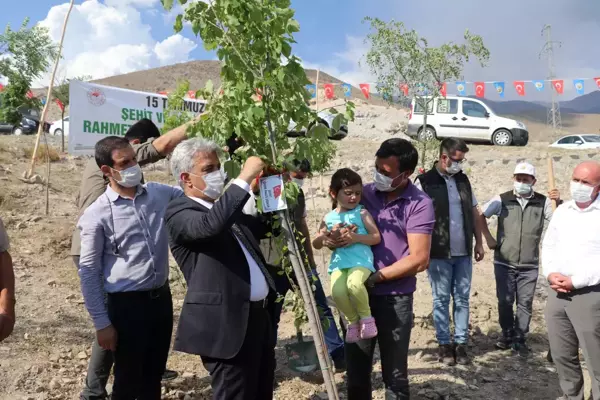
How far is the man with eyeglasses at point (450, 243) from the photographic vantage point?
14.2 ft

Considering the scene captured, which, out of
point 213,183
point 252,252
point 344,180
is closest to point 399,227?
point 344,180

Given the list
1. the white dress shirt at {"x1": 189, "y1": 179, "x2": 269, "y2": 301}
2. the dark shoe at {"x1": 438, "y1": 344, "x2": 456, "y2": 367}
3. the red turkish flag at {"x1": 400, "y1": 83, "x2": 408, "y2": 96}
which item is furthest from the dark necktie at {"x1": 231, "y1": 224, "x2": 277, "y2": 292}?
the red turkish flag at {"x1": 400, "y1": 83, "x2": 408, "y2": 96}

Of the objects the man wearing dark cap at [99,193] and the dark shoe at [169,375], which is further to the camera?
the dark shoe at [169,375]

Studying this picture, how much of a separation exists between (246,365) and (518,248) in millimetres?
3249

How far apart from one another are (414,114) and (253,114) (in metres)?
15.0

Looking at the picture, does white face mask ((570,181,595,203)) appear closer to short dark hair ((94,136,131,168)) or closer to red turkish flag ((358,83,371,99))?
short dark hair ((94,136,131,168))

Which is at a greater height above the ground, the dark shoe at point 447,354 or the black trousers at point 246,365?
the black trousers at point 246,365

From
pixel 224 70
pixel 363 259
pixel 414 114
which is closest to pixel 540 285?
pixel 363 259

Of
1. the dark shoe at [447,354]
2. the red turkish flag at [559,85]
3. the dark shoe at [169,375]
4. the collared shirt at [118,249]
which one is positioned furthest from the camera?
the red turkish flag at [559,85]

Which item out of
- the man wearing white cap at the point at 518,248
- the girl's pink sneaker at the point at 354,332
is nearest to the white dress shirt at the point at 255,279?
the girl's pink sneaker at the point at 354,332

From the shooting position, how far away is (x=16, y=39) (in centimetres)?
866

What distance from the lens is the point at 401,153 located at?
292cm

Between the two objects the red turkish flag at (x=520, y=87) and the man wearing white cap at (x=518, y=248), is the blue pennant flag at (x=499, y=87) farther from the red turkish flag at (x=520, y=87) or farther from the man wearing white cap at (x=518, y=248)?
the man wearing white cap at (x=518, y=248)

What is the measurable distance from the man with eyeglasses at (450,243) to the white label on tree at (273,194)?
248 centimetres
